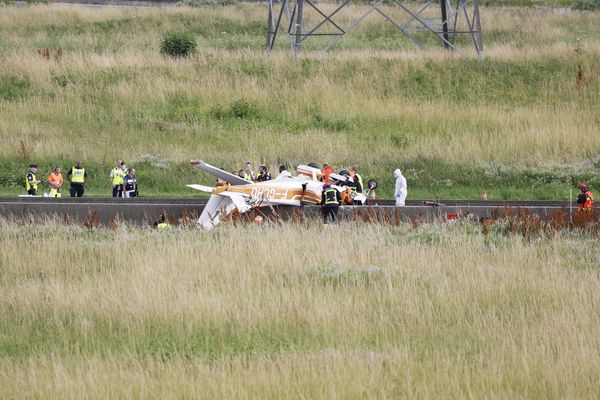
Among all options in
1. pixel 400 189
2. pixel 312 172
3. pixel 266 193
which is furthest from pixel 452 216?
pixel 266 193

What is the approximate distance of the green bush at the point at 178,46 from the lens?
44062 millimetres

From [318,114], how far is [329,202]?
14.2 metres

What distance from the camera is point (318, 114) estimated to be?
3759cm

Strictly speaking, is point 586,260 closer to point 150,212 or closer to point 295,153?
point 150,212

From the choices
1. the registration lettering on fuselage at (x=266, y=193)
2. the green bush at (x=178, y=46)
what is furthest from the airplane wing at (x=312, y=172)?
the green bush at (x=178, y=46)

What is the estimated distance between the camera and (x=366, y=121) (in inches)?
1454

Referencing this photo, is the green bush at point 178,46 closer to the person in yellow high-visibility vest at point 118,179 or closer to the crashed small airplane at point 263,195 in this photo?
the person in yellow high-visibility vest at point 118,179

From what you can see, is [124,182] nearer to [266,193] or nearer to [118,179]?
[118,179]

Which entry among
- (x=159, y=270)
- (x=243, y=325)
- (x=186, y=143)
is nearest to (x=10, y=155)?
(x=186, y=143)

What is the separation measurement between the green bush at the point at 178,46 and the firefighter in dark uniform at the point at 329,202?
71.1 feet

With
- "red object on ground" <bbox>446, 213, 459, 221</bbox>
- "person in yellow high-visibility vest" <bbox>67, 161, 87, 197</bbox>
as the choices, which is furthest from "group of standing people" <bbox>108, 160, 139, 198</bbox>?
"red object on ground" <bbox>446, 213, 459, 221</bbox>

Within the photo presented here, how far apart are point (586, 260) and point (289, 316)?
6.62 metres

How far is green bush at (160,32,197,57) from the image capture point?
145 ft

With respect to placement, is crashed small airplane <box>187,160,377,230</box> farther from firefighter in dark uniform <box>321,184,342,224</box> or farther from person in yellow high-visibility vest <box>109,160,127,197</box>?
person in yellow high-visibility vest <box>109,160,127,197</box>
